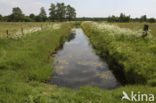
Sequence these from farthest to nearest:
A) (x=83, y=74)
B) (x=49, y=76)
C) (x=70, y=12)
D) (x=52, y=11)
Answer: (x=70, y=12)
(x=52, y=11)
(x=83, y=74)
(x=49, y=76)

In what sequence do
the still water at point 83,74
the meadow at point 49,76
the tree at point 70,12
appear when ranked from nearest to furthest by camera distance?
the meadow at point 49,76 < the still water at point 83,74 < the tree at point 70,12

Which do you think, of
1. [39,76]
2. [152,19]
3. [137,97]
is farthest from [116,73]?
[152,19]

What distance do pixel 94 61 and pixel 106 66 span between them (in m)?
1.38

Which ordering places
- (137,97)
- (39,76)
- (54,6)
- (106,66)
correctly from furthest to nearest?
1. (54,6)
2. (106,66)
3. (39,76)
4. (137,97)

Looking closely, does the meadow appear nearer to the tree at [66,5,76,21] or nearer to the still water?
the still water

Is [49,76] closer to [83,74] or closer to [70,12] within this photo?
[83,74]

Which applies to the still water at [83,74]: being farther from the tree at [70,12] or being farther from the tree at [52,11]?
the tree at [70,12]

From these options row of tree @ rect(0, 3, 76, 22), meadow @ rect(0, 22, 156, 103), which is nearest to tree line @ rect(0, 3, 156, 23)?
row of tree @ rect(0, 3, 76, 22)

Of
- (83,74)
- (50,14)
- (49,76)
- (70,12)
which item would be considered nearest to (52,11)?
(50,14)

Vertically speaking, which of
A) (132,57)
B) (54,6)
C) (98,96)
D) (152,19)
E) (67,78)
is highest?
(54,6)

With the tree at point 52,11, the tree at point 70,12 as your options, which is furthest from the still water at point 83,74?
the tree at point 70,12

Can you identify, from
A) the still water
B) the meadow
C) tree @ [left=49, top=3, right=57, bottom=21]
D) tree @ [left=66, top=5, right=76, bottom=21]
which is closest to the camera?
the meadow

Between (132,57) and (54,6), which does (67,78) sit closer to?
(132,57)

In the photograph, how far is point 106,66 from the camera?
9289 millimetres
